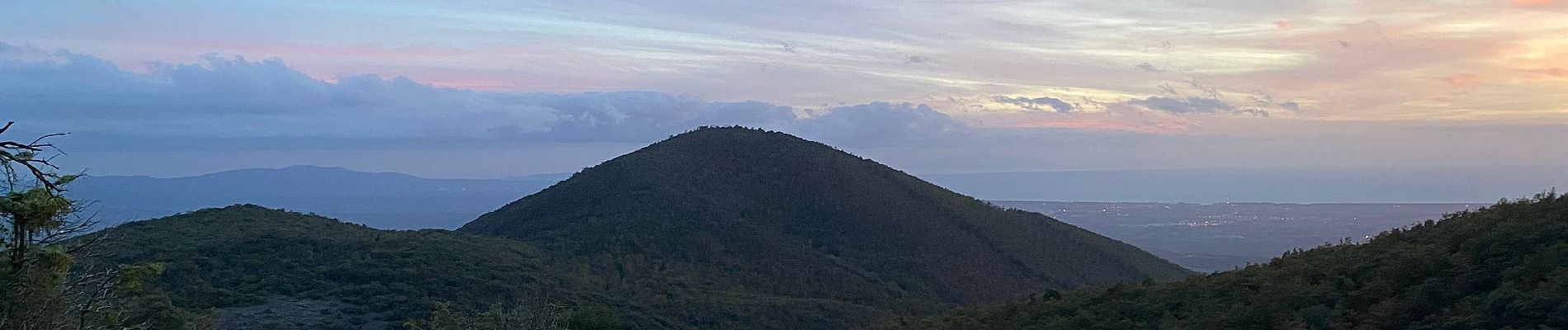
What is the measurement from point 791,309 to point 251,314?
1791 centimetres

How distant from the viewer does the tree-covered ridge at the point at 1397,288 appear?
469 inches

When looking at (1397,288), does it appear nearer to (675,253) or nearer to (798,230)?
(675,253)

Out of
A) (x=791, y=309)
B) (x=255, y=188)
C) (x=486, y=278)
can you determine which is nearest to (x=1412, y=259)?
(x=791, y=309)

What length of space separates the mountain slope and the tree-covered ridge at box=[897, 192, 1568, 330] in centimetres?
2586

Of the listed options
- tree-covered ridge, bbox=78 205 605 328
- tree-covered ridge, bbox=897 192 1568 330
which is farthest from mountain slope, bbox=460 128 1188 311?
tree-covered ridge, bbox=897 192 1568 330

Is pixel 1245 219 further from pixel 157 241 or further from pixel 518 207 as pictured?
pixel 157 241

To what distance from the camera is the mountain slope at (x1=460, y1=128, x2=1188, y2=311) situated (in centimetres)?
4753

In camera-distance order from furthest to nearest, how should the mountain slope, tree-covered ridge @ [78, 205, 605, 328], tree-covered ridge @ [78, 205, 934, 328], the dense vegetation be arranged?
the mountain slope → the dense vegetation → tree-covered ridge @ [78, 205, 605, 328] → tree-covered ridge @ [78, 205, 934, 328]

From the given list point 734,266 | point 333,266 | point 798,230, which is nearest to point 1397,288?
point 333,266

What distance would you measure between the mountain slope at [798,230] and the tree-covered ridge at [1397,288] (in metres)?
25.9

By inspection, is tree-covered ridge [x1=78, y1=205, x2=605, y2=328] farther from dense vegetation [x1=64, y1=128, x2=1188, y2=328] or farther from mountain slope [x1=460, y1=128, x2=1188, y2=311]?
mountain slope [x1=460, y1=128, x2=1188, y2=311]

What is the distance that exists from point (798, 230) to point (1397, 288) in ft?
138

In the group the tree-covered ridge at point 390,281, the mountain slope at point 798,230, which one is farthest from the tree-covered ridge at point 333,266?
the mountain slope at point 798,230

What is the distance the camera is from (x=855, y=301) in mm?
44156
